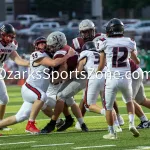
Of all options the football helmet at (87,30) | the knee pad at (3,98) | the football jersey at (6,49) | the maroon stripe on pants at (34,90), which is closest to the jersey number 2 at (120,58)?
the maroon stripe on pants at (34,90)

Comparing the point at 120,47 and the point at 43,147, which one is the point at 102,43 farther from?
the point at 43,147

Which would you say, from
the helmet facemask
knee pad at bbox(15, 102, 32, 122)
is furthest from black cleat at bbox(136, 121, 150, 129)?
knee pad at bbox(15, 102, 32, 122)

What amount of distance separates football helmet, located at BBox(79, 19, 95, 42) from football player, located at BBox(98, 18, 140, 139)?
1.29 m

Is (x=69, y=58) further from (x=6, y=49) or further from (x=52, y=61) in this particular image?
(x=6, y=49)

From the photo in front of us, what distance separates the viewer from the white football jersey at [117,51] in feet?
31.7

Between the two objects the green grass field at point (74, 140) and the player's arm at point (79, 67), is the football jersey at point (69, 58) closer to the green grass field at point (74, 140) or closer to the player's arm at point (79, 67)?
the player's arm at point (79, 67)

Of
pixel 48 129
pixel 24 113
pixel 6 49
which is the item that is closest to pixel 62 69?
pixel 24 113

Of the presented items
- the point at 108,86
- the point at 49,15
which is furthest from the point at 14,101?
the point at 49,15

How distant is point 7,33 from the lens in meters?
10.9

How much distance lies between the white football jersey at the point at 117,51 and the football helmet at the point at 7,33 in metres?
1.79

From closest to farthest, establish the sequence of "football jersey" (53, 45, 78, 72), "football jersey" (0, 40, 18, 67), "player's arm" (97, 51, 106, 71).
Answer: "player's arm" (97, 51, 106, 71) < "football jersey" (53, 45, 78, 72) < "football jersey" (0, 40, 18, 67)

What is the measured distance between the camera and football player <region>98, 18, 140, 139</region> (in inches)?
380

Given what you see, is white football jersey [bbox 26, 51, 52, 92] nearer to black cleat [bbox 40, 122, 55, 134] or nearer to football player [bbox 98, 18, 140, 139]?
black cleat [bbox 40, 122, 55, 134]

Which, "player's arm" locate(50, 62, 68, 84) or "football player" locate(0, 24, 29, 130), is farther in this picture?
"football player" locate(0, 24, 29, 130)
